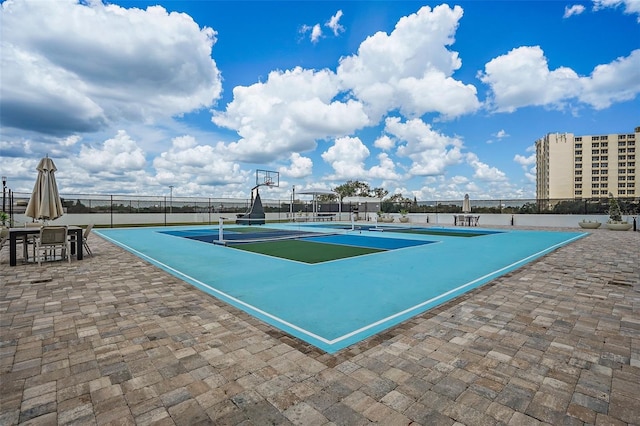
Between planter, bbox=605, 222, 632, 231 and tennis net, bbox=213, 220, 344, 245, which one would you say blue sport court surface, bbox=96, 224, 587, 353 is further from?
planter, bbox=605, 222, 632, 231

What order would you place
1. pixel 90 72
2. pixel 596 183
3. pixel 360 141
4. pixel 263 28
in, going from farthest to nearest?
pixel 596 183
pixel 360 141
pixel 263 28
pixel 90 72

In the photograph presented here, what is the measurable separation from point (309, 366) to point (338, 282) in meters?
2.99

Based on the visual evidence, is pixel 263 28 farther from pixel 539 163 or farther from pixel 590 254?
pixel 539 163

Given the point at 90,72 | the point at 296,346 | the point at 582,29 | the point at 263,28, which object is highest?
the point at 263,28

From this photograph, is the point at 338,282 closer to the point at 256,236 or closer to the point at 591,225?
the point at 256,236

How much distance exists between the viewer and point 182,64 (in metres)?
11.7

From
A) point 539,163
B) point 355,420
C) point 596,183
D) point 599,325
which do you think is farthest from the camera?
point 539,163

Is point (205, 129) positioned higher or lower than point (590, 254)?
higher

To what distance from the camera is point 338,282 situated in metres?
5.52

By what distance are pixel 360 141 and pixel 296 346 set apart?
100 ft

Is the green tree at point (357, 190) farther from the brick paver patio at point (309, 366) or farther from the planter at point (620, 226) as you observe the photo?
the brick paver patio at point (309, 366)

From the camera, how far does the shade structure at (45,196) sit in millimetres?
7593

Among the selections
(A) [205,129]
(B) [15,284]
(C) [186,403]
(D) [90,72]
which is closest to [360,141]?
(A) [205,129]

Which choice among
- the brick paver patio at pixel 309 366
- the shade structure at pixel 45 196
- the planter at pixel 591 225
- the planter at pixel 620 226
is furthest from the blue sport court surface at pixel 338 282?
the planter at pixel 591 225
